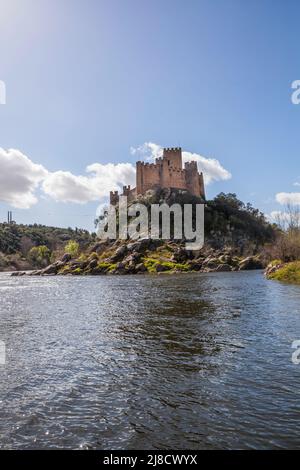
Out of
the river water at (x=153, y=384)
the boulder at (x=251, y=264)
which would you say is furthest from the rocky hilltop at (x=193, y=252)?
the river water at (x=153, y=384)

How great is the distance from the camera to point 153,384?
13.1m

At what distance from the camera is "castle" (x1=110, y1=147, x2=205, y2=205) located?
16638 cm

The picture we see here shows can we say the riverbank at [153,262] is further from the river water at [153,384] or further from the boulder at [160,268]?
the river water at [153,384]

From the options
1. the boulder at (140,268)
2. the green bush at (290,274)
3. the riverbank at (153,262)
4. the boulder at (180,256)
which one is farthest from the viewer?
the boulder at (180,256)

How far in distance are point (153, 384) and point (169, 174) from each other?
512 ft

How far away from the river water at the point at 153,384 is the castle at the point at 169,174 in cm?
14432

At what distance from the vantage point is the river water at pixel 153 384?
9.53m

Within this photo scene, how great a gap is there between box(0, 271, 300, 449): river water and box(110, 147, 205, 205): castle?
144316 mm

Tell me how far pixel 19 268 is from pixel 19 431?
588ft

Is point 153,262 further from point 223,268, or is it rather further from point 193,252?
point 223,268

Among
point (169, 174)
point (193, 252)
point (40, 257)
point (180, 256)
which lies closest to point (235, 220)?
point (169, 174)

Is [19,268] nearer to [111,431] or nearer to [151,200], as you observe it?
[151,200]

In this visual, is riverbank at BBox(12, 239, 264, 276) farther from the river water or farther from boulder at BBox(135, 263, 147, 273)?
the river water
